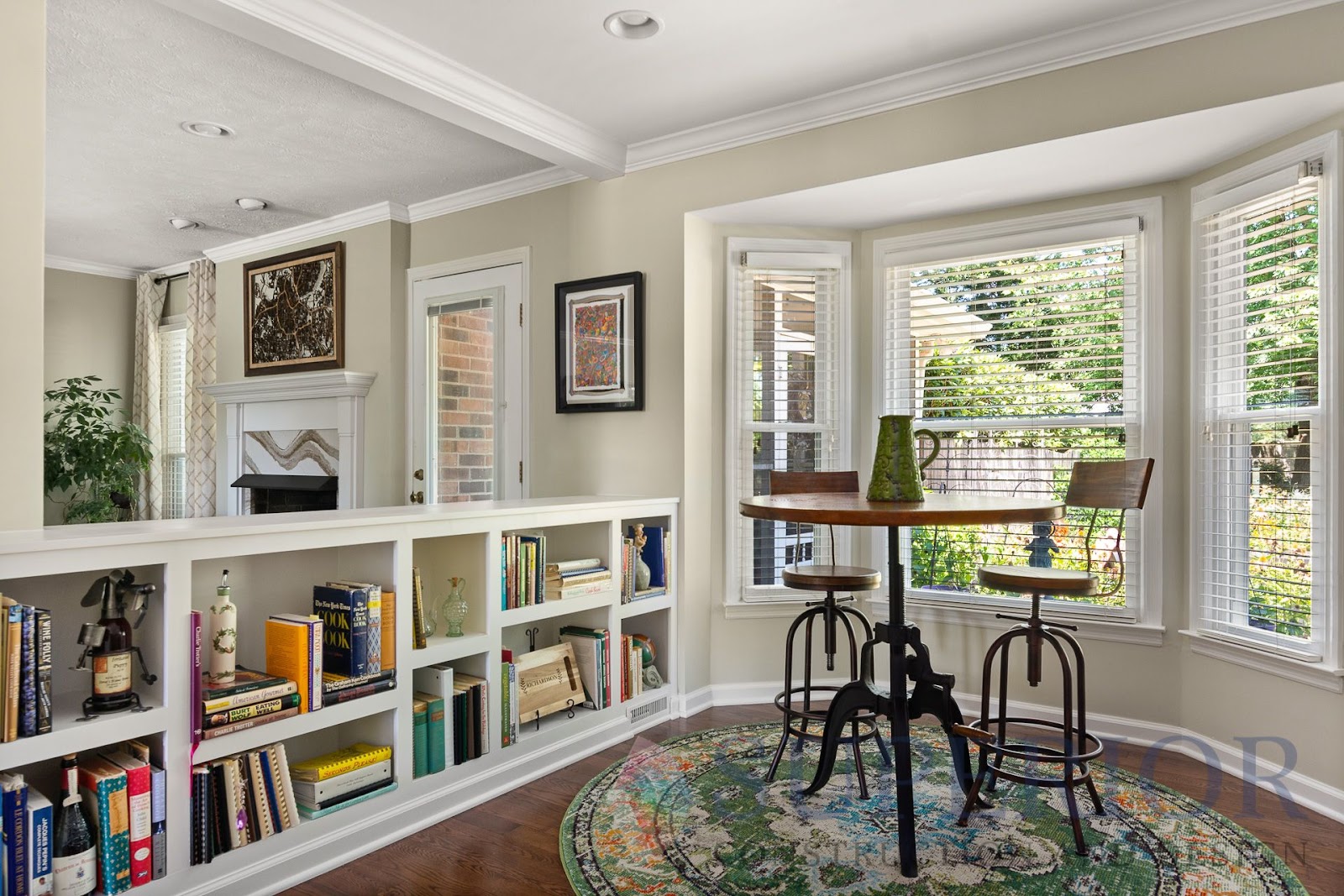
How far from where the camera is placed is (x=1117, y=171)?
3.23 m

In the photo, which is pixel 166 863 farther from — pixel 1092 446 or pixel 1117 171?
pixel 1117 171

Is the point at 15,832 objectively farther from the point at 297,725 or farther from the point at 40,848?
the point at 297,725

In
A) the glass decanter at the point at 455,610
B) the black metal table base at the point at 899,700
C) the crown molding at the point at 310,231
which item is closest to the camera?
the black metal table base at the point at 899,700

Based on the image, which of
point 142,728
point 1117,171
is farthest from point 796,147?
point 142,728

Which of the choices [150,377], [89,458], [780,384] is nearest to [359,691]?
[780,384]

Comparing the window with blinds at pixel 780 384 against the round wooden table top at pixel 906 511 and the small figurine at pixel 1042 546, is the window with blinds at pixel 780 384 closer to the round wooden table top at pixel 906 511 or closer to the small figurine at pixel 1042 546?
the small figurine at pixel 1042 546

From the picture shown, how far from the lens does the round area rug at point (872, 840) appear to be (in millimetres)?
2207

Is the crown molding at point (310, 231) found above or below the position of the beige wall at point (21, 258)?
above

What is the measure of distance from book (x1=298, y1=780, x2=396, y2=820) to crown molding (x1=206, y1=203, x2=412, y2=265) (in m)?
3.36

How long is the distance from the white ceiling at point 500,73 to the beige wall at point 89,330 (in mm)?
2296

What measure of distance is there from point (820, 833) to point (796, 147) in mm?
2565

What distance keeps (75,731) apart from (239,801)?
1.48 feet

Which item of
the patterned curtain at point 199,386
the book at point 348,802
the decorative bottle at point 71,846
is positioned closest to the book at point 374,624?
the book at point 348,802

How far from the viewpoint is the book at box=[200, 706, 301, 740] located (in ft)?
6.84
